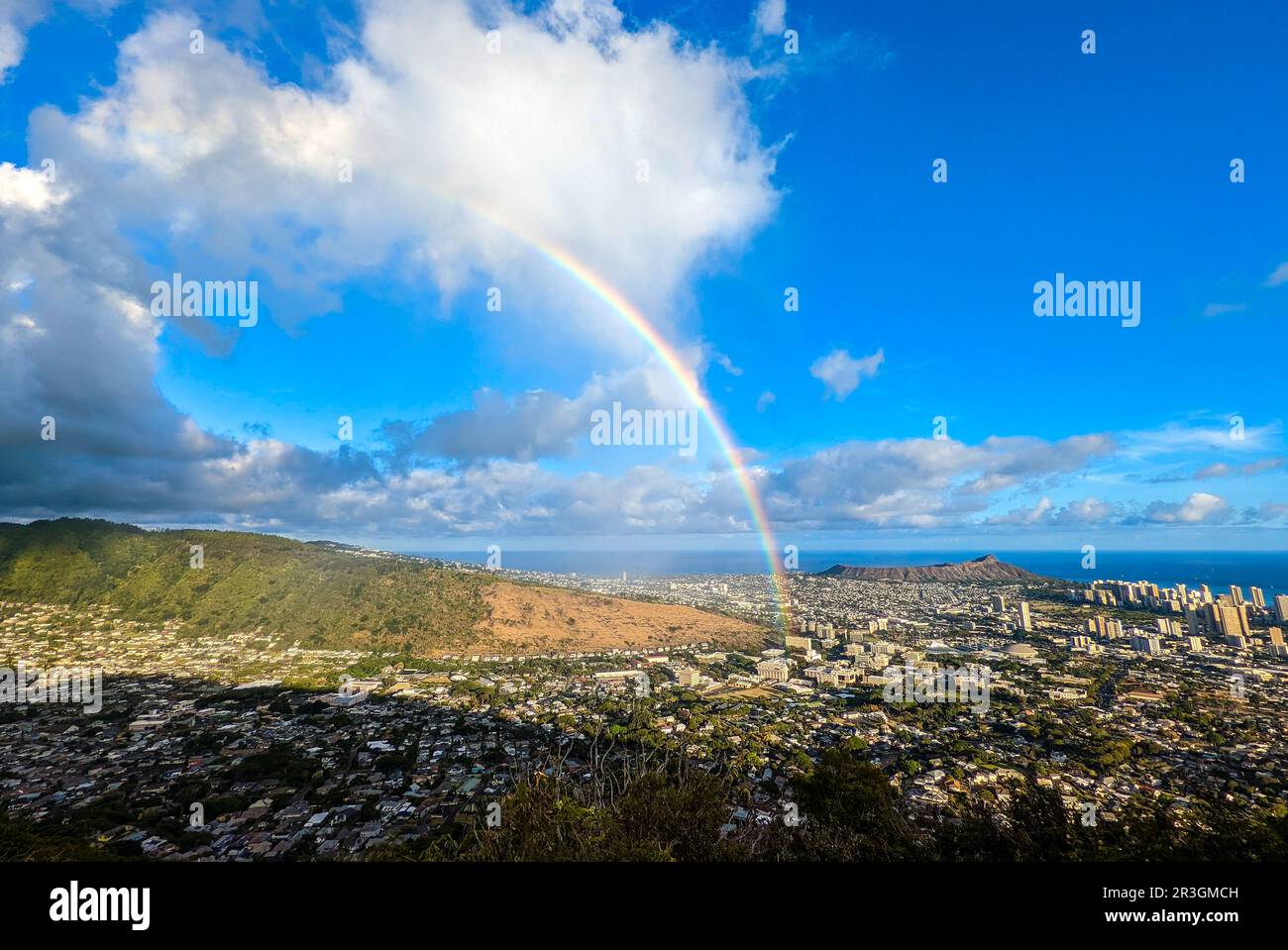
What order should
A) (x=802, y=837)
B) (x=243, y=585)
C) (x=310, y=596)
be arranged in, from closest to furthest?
(x=802, y=837), (x=310, y=596), (x=243, y=585)

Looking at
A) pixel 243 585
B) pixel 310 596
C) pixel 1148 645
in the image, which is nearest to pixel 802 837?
pixel 1148 645

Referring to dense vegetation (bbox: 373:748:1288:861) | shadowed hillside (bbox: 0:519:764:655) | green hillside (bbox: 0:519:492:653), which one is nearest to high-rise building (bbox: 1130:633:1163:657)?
shadowed hillside (bbox: 0:519:764:655)

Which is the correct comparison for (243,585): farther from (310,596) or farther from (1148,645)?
(1148,645)

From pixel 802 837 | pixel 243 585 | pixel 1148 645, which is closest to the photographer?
pixel 802 837

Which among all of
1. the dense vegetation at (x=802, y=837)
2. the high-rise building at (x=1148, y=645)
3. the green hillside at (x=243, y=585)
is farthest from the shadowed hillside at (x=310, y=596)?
the dense vegetation at (x=802, y=837)

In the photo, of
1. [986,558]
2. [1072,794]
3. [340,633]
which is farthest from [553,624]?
[986,558]

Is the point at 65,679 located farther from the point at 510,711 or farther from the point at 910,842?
the point at 910,842

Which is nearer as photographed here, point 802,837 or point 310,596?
point 802,837

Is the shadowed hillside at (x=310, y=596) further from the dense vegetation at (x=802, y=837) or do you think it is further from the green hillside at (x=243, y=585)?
the dense vegetation at (x=802, y=837)
